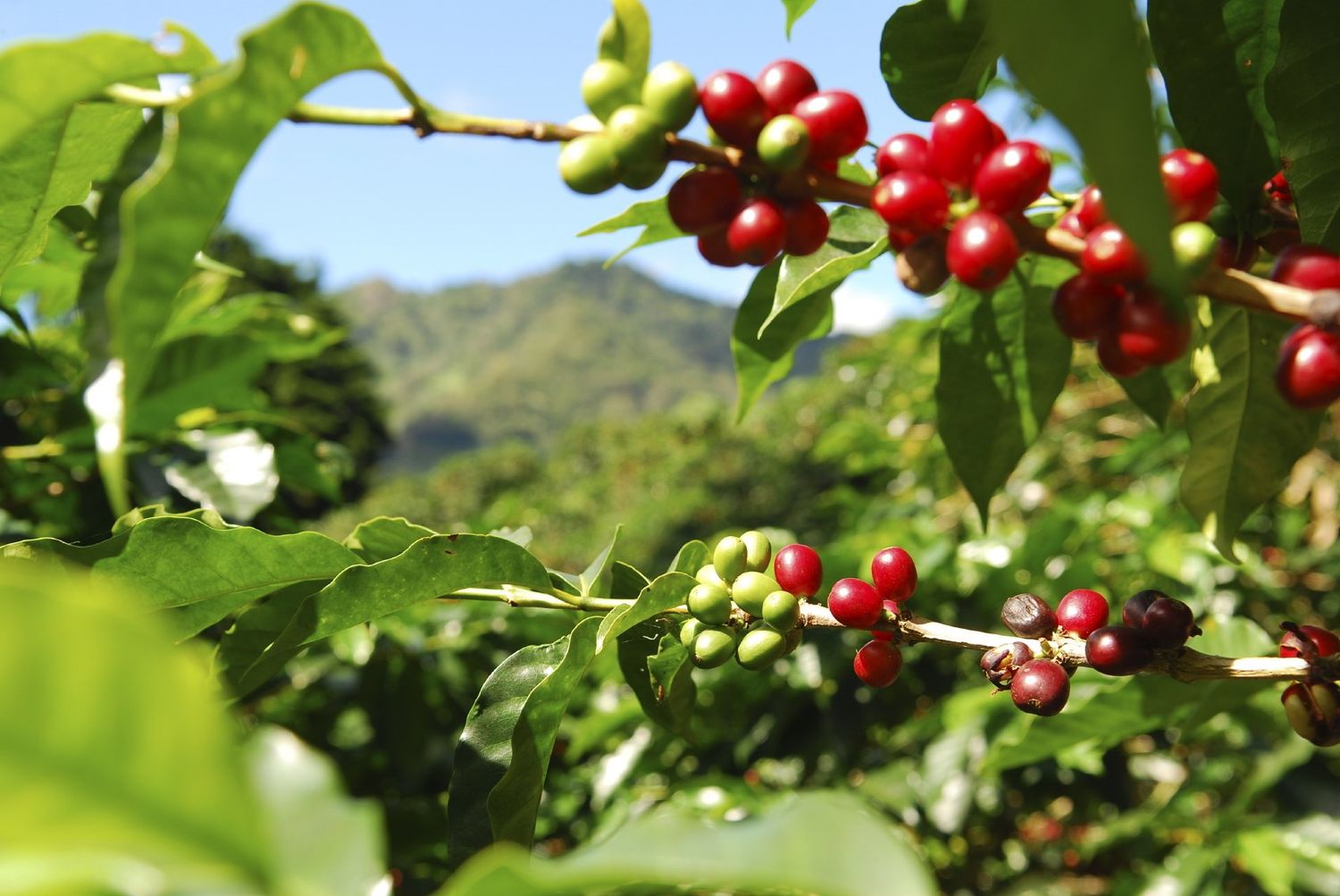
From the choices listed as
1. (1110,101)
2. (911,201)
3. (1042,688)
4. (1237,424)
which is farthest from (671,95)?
(1237,424)

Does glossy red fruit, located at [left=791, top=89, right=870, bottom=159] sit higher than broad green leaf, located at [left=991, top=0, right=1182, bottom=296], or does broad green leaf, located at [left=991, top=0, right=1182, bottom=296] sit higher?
broad green leaf, located at [left=991, top=0, right=1182, bottom=296]

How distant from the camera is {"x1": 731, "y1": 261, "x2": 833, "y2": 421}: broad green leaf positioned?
99 cm

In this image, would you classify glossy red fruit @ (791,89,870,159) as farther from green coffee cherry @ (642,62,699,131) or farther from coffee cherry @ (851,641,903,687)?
coffee cherry @ (851,641,903,687)

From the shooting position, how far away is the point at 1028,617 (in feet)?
2.65

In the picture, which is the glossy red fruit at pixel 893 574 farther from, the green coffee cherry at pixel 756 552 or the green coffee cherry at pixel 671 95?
the green coffee cherry at pixel 671 95

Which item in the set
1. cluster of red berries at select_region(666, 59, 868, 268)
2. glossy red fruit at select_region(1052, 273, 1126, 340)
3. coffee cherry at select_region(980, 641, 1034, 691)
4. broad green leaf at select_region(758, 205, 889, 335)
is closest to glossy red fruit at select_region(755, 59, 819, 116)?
cluster of red berries at select_region(666, 59, 868, 268)

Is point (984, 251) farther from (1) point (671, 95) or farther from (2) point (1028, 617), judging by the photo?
(2) point (1028, 617)

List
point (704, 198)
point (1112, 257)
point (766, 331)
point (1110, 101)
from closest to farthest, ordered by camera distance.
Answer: point (1110, 101) < point (1112, 257) < point (704, 198) < point (766, 331)

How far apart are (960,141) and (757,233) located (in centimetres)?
15

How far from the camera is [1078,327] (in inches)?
24.3

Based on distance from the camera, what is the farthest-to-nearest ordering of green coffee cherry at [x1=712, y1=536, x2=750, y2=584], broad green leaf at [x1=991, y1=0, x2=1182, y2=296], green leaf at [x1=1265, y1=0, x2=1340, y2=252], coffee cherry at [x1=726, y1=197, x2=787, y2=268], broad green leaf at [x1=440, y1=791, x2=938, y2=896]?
1. green coffee cherry at [x1=712, y1=536, x2=750, y2=584]
2. green leaf at [x1=1265, y1=0, x2=1340, y2=252]
3. coffee cherry at [x1=726, y1=197, x2=787, y2=268]
4. broad green leaf at [x1=991, y1=0, x2=1182, y2=296]
5. broad green leaf at [x1=440, y1=791, x2=938, y2=896]

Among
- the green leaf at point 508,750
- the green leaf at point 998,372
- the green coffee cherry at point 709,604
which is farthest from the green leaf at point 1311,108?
the green leaf at point 508,750

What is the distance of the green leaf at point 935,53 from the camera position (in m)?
0.88

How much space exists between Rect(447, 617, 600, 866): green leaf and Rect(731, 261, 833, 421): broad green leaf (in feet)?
1.09
